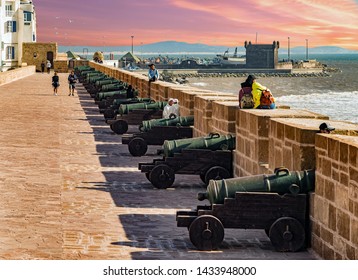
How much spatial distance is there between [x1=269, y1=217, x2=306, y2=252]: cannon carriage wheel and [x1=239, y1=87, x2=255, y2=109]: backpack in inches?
196

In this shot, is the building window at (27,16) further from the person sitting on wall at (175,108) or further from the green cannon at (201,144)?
the green cannon at (201,144)

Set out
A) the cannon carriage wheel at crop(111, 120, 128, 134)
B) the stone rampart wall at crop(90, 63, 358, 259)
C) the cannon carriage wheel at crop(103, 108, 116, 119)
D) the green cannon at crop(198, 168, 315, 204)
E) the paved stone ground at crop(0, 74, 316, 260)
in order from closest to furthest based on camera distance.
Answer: the stone rampart wall at crop(90, 63, 358, 259), the paved stone ground at crop(0, 74, 316, 260), the green cannon at crop(198, 168, 315, 204), the cannon carriage wheel at crop(111, 120, 128, 134), the cannon carriage wheel at crop(103, 108, 116, 119)

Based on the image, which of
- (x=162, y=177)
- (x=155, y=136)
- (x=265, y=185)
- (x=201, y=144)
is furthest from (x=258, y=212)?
(x=155, y=136)

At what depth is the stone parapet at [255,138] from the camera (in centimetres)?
1198

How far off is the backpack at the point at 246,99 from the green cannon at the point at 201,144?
0.66 metres

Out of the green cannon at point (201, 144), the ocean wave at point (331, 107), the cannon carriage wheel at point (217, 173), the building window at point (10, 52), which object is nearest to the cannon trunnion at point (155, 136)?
the green cannon at point (201, 144)

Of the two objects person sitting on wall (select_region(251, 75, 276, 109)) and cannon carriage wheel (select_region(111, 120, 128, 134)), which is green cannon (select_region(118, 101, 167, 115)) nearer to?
cannon carriage wheel (select_region(111, 120, 128, 134))

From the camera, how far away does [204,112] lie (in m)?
16.3

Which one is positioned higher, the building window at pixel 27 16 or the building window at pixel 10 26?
the building window at pixel 27 16

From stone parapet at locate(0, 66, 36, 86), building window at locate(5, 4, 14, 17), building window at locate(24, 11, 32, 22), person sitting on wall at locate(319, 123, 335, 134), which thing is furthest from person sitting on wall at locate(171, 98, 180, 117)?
building window at locate(24, 11, 32, 22)

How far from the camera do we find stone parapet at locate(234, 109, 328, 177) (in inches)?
472

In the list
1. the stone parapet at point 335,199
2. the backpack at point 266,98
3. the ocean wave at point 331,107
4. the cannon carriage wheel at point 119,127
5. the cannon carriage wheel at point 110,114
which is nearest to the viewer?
the stone parapet at point 335,199

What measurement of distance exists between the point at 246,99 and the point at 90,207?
3.85 m

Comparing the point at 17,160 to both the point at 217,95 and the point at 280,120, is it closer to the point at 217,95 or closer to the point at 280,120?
the point at 217,95
